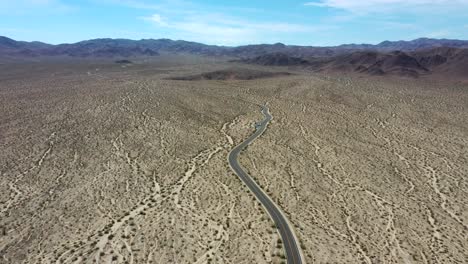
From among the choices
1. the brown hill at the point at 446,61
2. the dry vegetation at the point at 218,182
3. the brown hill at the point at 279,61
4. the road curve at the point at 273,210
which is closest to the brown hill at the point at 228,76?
the dry vegetation at the point at 218,182

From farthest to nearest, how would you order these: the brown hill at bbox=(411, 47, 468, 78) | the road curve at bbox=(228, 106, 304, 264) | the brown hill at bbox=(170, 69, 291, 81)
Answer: the brown hill at bbox=(411, 47, 468, 78) → the brown hill at bbox=(170, 69, 291, 81) → the road curve at bbox=(228, 106, 304, 264)

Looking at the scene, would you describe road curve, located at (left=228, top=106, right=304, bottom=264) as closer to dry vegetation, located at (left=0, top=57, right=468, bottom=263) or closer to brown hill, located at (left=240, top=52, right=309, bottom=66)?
dry vegetation, located at (left=0, top=57, right=468, bottom=263)

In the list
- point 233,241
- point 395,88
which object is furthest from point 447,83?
point 233,241

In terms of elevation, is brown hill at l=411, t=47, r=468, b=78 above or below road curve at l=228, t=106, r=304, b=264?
above

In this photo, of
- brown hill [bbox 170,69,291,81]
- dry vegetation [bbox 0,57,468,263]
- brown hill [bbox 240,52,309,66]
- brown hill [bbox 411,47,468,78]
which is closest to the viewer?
dry vegetation [bbox 0,57,468,263]

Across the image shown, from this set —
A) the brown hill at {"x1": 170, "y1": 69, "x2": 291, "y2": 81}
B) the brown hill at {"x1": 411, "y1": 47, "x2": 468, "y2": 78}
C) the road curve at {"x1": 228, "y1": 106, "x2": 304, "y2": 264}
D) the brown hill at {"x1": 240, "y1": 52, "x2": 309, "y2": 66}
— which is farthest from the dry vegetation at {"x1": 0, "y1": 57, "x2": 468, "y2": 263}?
the brown hill at {"x1": 240, "y1": 52, "x2": 309, "y2": 66}

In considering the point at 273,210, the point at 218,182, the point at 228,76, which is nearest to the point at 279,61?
the point at 228,76

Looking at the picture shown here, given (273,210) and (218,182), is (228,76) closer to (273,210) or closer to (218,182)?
(218,182)
